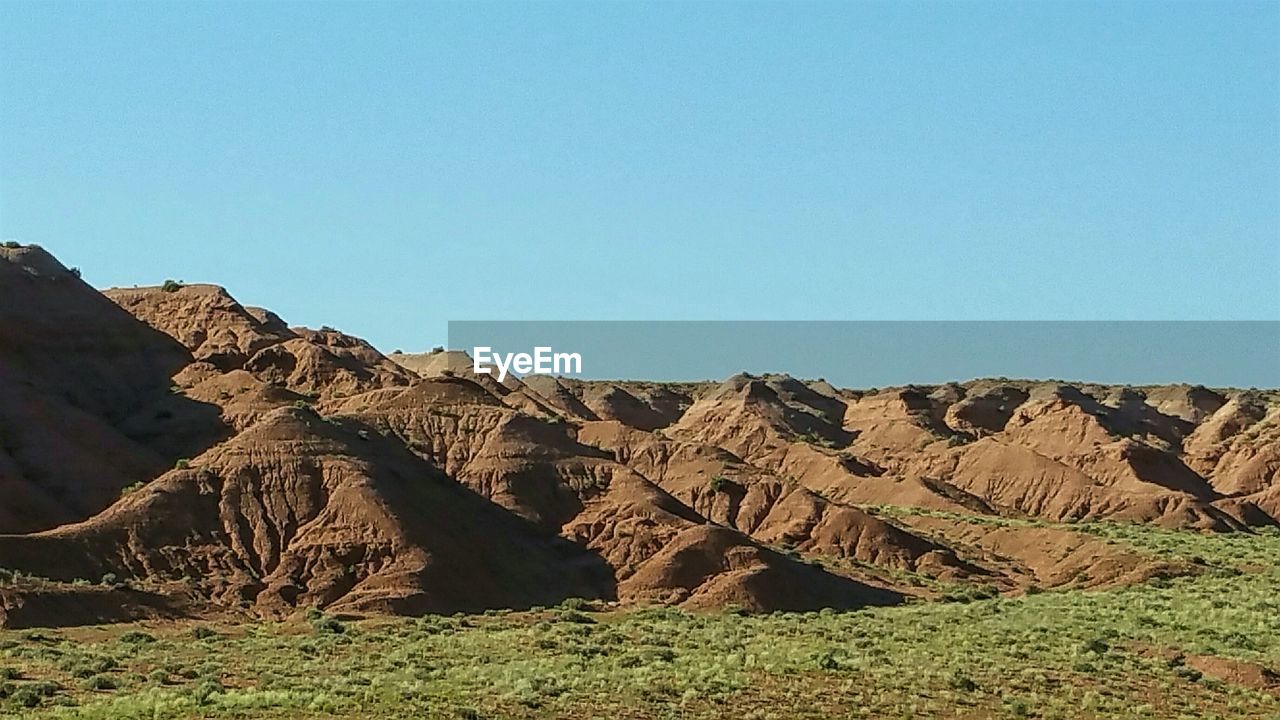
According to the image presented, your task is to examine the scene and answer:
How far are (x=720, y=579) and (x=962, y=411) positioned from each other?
301 ft

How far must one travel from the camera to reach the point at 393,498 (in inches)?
2421

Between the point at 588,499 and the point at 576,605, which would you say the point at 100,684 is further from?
the point at 588,499

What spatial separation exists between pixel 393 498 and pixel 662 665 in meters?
23.7

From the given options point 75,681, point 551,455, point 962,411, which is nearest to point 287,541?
point 551,455

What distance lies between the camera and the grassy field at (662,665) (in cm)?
3344

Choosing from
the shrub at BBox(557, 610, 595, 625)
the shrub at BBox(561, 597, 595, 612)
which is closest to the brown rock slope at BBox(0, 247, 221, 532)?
the shrub at BBox(561, 597, 595, 612)

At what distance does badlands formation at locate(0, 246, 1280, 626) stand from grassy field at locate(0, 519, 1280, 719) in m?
4.60

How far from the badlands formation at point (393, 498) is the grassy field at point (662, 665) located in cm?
460

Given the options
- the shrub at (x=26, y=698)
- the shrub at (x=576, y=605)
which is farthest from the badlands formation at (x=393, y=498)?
the shrub at (x=26, y=698)

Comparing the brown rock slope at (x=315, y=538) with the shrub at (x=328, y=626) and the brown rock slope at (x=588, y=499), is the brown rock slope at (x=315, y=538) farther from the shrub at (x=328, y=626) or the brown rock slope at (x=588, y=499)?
the shrub at (x=328, y=626)

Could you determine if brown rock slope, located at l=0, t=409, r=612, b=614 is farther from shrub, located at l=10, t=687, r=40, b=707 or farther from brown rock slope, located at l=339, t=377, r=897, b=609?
shrub, located at l=10, t=687, r=40, b=707

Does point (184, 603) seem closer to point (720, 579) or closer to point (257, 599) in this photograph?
point (257, 599)

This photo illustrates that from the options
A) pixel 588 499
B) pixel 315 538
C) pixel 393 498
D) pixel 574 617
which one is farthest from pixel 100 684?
pixel 588 499

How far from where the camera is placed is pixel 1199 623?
172 feet
